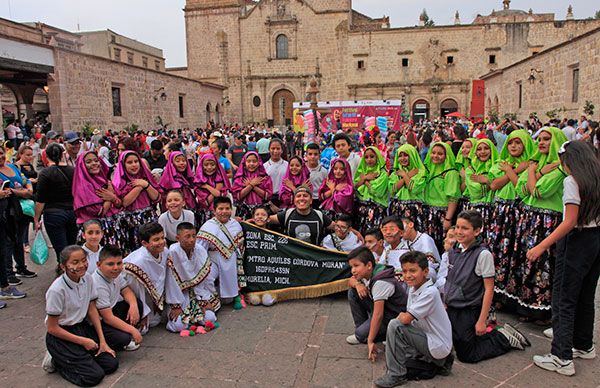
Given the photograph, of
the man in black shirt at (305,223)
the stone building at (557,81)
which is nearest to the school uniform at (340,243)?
the man in black shirt at (305,223)

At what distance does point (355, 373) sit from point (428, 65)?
1495 inches

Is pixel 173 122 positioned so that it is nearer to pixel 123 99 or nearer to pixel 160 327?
pixel 123 99

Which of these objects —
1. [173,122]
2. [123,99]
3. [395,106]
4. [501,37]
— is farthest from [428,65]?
[123,99]

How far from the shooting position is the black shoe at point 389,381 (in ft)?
10.8

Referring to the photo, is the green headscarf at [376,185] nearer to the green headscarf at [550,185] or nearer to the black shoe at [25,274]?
the green headscarf at [550,185]

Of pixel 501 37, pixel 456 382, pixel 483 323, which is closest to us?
pixel 456 382

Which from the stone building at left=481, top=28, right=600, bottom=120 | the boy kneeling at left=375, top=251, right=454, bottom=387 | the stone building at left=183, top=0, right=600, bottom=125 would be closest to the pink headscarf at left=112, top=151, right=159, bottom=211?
the boy kneeling at left=375, top=251, right=454, bottom=387

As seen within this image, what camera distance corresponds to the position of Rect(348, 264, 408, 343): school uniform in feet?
12.1

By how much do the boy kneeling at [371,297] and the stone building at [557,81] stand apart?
1492cm

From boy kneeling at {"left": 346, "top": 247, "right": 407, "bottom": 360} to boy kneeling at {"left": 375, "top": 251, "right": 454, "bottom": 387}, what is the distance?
0.90 feet

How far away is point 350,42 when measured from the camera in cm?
3812

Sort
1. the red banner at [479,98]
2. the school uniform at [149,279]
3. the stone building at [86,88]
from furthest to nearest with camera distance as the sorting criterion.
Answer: the red banner at [479,98], the stone building at [86,88], the school uniform at [149,279]

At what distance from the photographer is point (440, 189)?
17.0ft

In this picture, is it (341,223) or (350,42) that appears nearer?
(341,223)
